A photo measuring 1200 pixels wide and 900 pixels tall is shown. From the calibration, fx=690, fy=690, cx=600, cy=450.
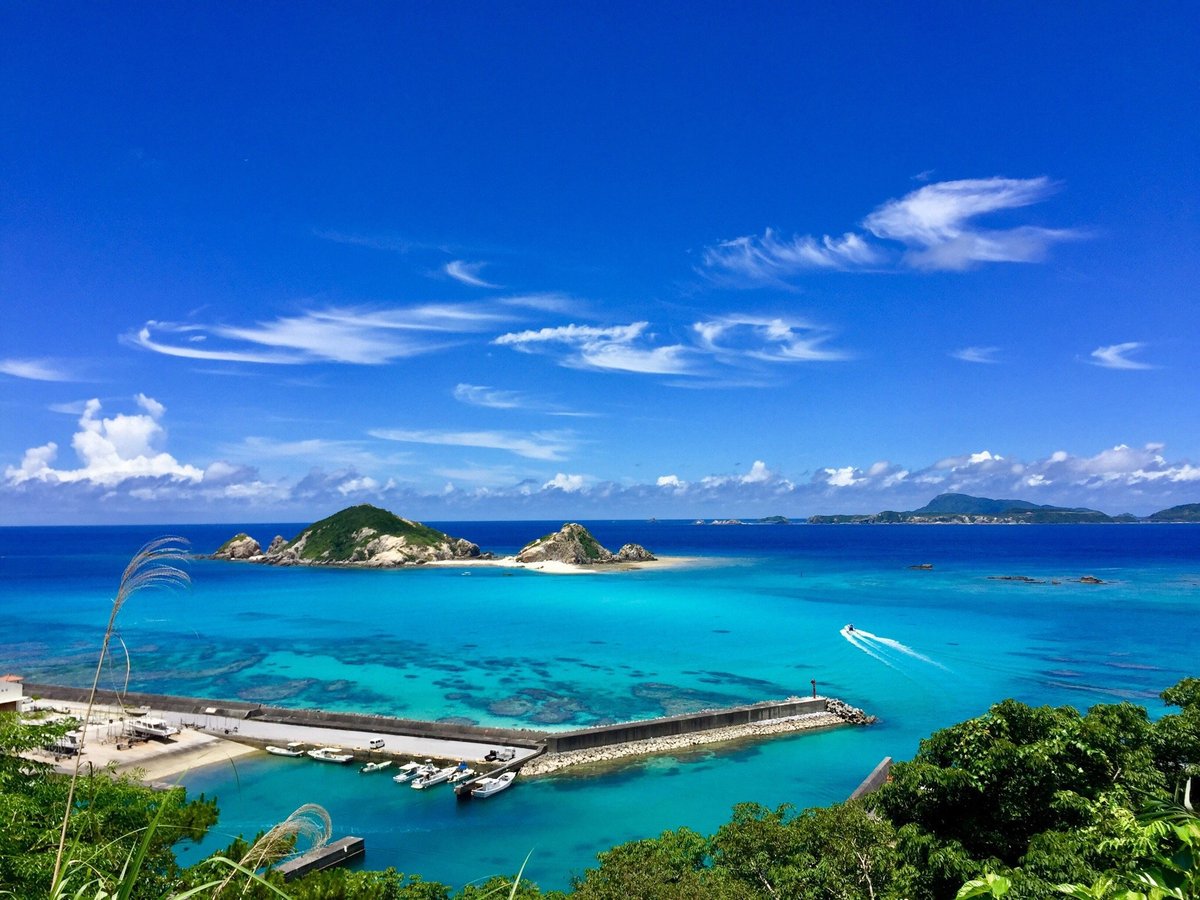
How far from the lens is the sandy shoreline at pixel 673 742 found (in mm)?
33562

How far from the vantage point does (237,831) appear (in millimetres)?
26734

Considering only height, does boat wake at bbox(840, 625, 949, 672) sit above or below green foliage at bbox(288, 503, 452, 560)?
below

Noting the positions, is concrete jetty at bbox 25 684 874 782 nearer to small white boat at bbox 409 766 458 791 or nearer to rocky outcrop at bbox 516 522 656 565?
small white boat at bbox 409 766 458 791

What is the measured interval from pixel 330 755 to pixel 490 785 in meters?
9.33

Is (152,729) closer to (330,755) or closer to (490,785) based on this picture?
(330,755)

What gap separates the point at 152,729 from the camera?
116 feet

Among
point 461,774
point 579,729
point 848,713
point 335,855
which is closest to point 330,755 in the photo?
point 461,774

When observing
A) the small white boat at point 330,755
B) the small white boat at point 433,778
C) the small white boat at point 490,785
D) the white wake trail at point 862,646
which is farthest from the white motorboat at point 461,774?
the white wake trail at point 862,646

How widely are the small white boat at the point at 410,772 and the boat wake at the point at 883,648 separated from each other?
3620 centimetres

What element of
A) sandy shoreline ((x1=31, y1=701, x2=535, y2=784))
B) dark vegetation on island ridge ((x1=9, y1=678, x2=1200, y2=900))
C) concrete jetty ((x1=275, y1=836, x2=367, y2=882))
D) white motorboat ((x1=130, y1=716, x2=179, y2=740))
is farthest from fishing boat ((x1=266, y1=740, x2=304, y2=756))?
dark vegetation on island ridge ((x1=9, y1=678, x2=1200, y2=900))

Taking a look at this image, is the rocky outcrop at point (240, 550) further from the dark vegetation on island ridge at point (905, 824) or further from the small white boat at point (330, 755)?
the dark vegetation on island ridge at point (905, 824)

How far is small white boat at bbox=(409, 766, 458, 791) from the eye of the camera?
3089 cm

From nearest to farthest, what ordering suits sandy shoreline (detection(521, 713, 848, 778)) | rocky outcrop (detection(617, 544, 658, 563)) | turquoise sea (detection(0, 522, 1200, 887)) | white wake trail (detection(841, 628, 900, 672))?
turquoise sea (detection(0, 522, 1200, 887)) → sandy shoreline (detection(521, 713, 848, 778)) → white wake trail (detection(841, 628, 900, 672)) → rocky outcrop (detection(617, 544, 658, 563))

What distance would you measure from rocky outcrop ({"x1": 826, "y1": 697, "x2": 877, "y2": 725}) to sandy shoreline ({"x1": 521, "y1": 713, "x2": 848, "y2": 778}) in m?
0.28
